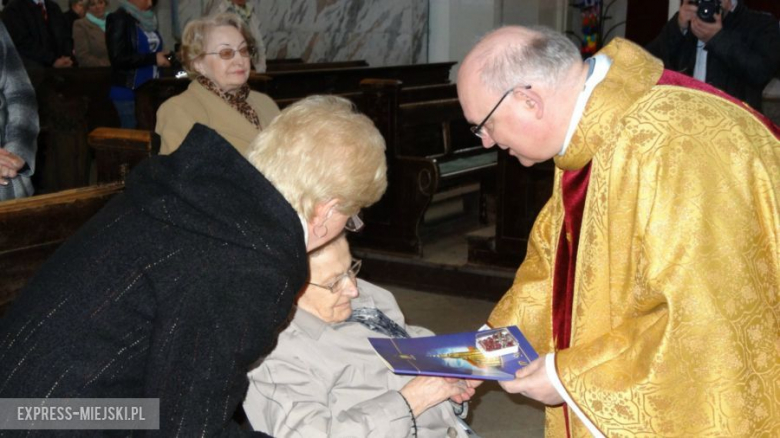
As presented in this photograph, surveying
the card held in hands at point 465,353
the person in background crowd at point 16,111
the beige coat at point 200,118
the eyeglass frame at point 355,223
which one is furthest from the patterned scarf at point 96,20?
the card held in hands at point 465,353

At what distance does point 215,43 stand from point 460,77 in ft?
6.86

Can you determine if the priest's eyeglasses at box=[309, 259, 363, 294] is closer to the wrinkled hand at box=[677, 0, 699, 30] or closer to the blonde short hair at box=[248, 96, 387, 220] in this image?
the blonde short hair at box=[248, 96, 387, 220]

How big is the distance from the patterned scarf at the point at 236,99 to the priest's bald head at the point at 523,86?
6.68 feet

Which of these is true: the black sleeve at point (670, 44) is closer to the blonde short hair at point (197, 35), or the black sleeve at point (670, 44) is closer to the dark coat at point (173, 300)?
the blonde short hair at point (197, 35)

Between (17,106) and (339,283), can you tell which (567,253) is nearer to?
(339,283)

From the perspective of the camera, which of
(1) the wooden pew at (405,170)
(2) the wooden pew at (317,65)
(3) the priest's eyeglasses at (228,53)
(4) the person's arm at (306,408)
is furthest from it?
(2) the wooden pew at (317,65)

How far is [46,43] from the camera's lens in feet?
26.1

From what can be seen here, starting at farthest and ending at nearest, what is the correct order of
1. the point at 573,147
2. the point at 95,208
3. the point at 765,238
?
1. the point at 95,208
2. the point at 573,147
3. the point at 765,238

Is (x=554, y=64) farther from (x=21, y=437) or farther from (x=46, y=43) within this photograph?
(x=46, y=43)

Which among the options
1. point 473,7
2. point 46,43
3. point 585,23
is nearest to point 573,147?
point 46,43

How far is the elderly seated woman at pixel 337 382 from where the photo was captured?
2.16 meters

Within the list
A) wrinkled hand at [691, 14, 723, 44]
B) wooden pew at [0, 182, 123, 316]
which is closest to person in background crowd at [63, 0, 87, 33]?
wrinkled hand at [691, 14, 723, 44]

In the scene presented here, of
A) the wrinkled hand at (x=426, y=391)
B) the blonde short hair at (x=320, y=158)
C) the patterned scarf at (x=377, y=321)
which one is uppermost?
the blonde short hair at (x=320, y=158)

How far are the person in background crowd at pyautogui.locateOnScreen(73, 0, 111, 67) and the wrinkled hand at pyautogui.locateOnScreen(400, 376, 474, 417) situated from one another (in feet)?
23.1
